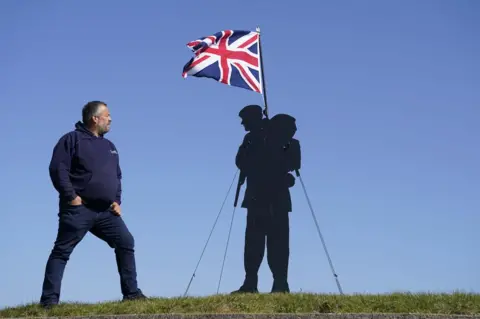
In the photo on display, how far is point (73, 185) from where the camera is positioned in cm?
870

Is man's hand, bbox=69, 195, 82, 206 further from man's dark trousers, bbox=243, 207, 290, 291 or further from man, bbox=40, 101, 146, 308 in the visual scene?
man's dark trousers, bbox=243, 207, 290, 291

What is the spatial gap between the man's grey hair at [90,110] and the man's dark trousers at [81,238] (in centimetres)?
114

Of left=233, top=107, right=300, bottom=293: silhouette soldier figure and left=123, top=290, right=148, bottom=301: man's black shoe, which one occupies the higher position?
left=233, top=107, right=300, bottom=293: silhouette soldier figure

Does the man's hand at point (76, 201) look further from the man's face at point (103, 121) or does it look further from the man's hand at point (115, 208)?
the man's face at point (103, 121)

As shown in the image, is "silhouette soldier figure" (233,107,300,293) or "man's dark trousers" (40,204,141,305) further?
"silhouette soldier figure" (233,107,300,293)

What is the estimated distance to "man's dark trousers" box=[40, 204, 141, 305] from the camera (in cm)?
856

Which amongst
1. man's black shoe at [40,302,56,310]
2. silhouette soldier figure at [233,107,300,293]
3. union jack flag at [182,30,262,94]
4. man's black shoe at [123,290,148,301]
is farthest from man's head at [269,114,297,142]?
man's black shoe at [40,302,56,310]

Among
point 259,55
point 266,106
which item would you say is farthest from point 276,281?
point 259,55

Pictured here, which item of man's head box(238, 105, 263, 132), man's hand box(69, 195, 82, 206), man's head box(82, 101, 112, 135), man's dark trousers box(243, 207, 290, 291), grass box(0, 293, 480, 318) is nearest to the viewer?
grass box(0, 293, 480, 318)

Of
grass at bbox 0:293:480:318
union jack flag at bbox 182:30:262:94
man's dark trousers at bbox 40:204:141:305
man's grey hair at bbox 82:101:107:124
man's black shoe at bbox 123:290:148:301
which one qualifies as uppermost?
union jack flag at bbox 182:30:262:94

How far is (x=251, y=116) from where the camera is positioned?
41.8 ft

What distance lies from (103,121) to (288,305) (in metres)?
3.24

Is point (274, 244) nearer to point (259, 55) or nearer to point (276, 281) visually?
point (276, 281)

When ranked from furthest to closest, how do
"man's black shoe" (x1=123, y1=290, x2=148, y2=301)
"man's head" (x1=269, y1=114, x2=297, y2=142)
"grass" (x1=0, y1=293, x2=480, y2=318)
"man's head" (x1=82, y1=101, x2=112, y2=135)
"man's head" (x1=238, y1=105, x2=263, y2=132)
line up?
1. "man's head" (x1=238, y1=105, x2=263, y2=132)
2. "man's head" (x1=269, y1=114, x2=297, y2=142)
3. "man's head" (x1=82, y1=101, x2=112, y2=135)
4. "man's black shoe" (x1=123, y1=290, x2=148, y2=301)
5. "grass" (x1=0, y1=293, x2=480, y2=318)
